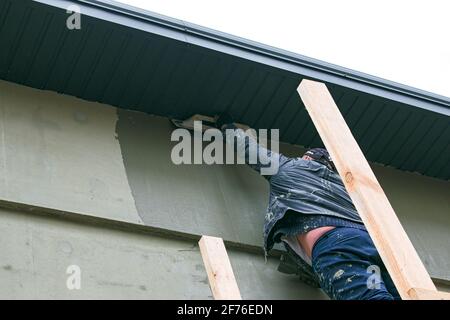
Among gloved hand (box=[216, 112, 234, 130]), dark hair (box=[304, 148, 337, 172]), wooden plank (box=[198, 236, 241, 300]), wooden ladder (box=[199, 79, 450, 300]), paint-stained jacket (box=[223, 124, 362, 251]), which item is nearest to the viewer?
wooden ladder (box=[199, 79, 450, 300])

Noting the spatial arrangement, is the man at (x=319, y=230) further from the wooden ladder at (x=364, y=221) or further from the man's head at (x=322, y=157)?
the wooden ladder at (x=364, y=221)

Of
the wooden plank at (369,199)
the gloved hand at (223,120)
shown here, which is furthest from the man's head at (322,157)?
the wooden plank at (369,199)

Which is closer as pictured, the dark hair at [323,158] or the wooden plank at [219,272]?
the wooden plank at [219,272]

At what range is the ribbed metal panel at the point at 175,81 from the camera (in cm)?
545

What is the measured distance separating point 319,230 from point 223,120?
1653mm

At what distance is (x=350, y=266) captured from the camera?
4.33 m

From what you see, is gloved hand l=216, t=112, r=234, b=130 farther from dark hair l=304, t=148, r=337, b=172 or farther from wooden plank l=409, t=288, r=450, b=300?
wooden plank l=409, t=288, r=450, b=300

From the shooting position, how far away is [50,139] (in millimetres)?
5414

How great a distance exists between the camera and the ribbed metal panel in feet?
17.9

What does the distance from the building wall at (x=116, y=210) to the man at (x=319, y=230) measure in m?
0.31

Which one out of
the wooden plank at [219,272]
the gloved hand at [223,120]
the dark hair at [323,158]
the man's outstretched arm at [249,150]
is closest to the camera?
the wooden plank at [219,272]

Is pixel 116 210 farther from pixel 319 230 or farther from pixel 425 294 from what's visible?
pixel 425 294

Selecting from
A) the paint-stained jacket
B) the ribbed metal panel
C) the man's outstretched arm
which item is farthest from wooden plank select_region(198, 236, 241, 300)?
the ribbed metal panel
